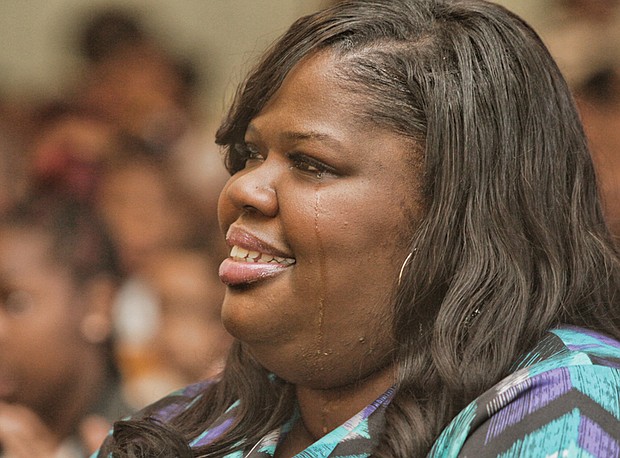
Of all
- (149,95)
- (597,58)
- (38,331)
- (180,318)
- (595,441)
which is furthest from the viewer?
(149,95)

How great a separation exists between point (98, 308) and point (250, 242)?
1838 millimetres

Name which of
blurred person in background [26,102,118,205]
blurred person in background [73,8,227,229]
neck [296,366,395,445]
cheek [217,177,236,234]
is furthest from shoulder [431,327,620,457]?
blurred person in background [26,102,118,205]

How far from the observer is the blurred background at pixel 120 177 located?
355 centimetres

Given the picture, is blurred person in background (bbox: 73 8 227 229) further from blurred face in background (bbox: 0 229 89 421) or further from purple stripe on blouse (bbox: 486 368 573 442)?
purple stripe on blouse (bbox: 486 368 573 442)

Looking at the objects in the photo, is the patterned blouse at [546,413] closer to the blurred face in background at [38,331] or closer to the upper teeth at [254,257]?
the upper teeth at [254,257]

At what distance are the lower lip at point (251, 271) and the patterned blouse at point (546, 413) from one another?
311 millimetres

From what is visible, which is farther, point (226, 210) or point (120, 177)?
point (120, 177)

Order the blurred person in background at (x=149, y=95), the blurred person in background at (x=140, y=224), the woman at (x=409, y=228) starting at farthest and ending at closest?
the blurred person in background at (x=149, y=95)
the blurred person in background at (x=140, y=224)
the woman at (x=409, y=228)

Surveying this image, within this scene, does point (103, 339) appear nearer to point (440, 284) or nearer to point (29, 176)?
point (29, 176)

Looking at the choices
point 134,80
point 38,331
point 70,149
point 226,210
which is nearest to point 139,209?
point 70,149

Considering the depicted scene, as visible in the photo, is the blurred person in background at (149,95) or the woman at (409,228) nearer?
the woman at (409,228)

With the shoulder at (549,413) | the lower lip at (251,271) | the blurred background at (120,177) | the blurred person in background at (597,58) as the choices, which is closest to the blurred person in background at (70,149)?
the blurred background at (120,177)

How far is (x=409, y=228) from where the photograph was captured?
1917mm

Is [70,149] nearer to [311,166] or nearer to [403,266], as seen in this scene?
[311,166]
